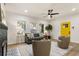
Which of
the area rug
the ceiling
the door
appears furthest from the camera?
the area rug

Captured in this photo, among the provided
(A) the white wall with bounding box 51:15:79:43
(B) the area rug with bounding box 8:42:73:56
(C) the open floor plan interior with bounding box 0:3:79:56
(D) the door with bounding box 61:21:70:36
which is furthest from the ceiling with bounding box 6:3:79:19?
(B) the area rug with bounding box 8:42:73:56

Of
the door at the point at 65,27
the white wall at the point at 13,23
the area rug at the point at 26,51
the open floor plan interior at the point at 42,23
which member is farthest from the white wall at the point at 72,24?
the white wall at the point at 13,23

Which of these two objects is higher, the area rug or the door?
the door

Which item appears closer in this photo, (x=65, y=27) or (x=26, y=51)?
(x=65, y=27)

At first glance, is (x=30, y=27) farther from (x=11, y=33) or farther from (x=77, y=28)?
(x=77, y=28)

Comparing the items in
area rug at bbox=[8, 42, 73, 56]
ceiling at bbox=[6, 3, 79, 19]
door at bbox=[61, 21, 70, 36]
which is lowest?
area rug at bbox=[8, 42, 73, 56]

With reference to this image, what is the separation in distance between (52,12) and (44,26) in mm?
620

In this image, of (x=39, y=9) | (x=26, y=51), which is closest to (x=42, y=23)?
(x=39, y=9)

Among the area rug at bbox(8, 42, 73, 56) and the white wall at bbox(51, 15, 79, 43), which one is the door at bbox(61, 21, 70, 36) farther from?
the area rug at bbox(8, 42, 73, 56)

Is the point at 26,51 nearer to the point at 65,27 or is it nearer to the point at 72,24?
the point at 65,27

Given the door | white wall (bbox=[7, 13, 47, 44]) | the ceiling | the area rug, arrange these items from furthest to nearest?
white wall (bbox=[7, 13, 47, 44])
the area rug
the door
the ceiling

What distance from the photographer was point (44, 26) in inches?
130

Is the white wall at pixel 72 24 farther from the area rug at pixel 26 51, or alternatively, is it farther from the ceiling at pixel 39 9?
the area rug at pixel 26 51

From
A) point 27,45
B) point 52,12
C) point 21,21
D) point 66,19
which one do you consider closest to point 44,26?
point 52,12
